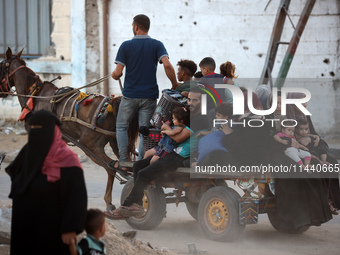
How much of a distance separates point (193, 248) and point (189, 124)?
4.84 feet

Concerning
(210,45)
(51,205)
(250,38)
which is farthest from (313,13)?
(51,205)

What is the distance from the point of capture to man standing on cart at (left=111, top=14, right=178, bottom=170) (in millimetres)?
7359

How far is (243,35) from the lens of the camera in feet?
46.0

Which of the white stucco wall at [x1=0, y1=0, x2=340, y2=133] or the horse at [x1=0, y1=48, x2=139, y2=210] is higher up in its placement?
the white stucco wall at [x1=0, y1=0, x2=340, y2=133]

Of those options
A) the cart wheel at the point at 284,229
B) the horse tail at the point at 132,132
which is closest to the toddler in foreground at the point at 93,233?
the cart wheel at the point at 284,229

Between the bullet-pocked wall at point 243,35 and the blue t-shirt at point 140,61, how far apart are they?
6.60m

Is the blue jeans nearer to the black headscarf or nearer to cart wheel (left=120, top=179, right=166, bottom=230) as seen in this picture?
cart wheel (left=120, top=179, right=166, bottom=230)

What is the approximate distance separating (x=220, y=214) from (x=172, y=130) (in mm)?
1052

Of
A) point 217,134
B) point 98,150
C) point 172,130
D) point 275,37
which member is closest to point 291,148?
point 217,134

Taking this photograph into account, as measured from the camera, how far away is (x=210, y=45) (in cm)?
1402

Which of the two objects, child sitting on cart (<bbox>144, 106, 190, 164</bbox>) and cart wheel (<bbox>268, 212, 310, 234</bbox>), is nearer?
child sitting on cart (<bbox>144, 106, 190, 164</bbox>)

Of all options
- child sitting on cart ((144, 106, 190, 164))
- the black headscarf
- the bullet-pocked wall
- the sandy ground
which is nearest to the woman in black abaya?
the black headscarf

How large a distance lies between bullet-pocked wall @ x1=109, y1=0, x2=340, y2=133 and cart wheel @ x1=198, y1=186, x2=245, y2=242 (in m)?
7.70

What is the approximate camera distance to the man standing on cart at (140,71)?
290 inches
